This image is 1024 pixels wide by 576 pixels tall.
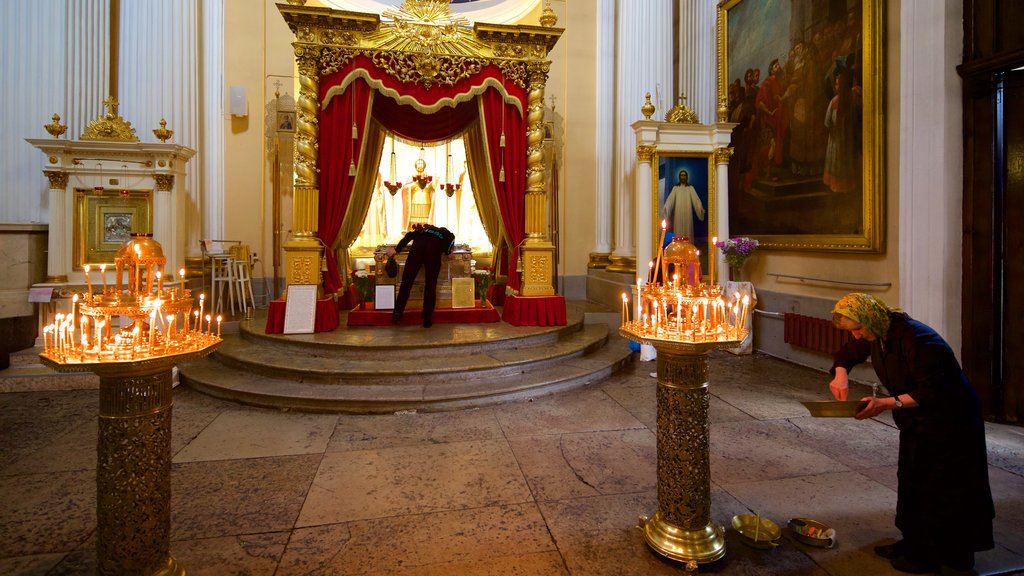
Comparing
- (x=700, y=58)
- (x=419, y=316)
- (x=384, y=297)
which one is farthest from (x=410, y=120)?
(x=700, y=58)

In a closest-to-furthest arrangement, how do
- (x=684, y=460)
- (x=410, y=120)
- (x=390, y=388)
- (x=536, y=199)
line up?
(x=684, y=460)
(x=390, y=388)
(x=536, y=199)
(x=410, y=120)

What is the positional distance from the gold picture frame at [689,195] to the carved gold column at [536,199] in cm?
150

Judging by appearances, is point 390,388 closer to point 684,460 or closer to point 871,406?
point 684,460

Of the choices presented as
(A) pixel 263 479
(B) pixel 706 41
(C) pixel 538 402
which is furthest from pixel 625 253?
(A) pixel 263 479

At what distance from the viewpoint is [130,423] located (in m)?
2.11

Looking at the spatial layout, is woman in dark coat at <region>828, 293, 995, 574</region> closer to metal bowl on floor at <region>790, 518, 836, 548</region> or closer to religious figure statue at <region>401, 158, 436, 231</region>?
metal bowl on floor at <region>790, 518, 836, 548</region>

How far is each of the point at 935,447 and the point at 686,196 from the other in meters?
5.28

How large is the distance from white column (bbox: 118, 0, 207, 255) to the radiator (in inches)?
331

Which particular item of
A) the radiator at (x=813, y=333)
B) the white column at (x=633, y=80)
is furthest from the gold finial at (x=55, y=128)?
the radiator at (x=813, y=333)

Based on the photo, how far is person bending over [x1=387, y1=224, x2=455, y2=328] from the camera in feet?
22.1

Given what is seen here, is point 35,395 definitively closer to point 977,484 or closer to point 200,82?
point 200,82

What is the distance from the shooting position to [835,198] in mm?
5750

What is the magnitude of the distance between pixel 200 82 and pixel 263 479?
27.4 feet

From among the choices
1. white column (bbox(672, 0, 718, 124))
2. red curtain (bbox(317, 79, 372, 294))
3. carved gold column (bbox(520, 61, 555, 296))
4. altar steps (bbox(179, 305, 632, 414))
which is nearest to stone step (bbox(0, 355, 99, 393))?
altar steps (bbox(179, 305, 632, 414))
